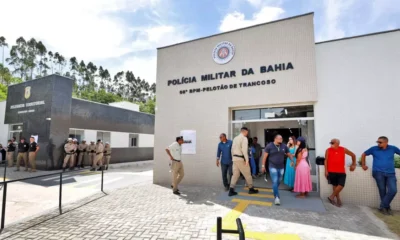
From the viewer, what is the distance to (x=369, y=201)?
17.3 feet

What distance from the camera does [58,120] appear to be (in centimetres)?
1250

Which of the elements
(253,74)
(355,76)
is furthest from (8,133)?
(355,76)

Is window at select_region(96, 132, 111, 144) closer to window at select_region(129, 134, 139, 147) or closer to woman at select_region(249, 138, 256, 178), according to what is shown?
window at select_region(129, 134, 139, 147)

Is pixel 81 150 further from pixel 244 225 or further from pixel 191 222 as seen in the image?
pixel 244 225

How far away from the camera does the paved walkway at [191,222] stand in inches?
144

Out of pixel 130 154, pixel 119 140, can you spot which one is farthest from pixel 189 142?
pixel 130 154

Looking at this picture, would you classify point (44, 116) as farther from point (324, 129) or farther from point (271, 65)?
point (324, 129)

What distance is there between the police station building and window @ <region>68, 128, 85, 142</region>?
308 inches

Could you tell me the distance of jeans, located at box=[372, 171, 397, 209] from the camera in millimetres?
4761

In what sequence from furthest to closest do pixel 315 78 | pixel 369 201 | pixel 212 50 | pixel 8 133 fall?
pixel 8 133 → pixel 212 50 → pixel 315 78 → pixel 369 201

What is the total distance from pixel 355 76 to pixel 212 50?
14.9ft

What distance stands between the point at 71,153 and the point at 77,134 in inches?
86.0

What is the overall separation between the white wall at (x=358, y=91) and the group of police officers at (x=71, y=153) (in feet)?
33.8

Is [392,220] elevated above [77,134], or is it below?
below
